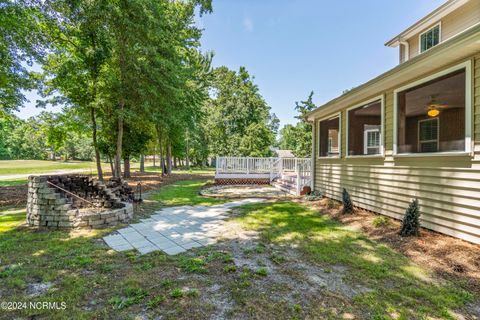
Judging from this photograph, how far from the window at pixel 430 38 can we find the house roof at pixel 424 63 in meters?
3.63

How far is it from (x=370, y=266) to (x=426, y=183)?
2.33m

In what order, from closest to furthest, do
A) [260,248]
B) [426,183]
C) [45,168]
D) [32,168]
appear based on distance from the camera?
1. [260,248]
2. [426,183]
3. [45,168]
4. [32,168]

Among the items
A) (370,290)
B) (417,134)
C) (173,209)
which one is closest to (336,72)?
(417,134)

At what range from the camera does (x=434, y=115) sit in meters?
6.01

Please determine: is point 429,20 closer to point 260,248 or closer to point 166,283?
point 260,248

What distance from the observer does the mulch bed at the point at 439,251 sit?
2.84m

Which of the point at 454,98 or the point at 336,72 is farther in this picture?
the point at 336,72

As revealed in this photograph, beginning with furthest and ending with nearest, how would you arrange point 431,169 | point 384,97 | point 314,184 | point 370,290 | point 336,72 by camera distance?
point 336,72 < point 314,184 < point 384,97 < point 431,169 < point 370,290

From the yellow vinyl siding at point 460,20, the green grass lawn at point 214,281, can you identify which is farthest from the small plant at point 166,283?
the yellow vinyl siding at point 460,20

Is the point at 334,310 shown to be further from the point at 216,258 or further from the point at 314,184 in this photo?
the point at 314,184

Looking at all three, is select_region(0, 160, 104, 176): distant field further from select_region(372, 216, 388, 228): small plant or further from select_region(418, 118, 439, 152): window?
select_region(418, 118, 439, 152): window

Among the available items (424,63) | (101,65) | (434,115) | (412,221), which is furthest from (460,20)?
(101,65)

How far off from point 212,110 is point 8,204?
73.9 feet

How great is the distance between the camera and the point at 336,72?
18.9 m
